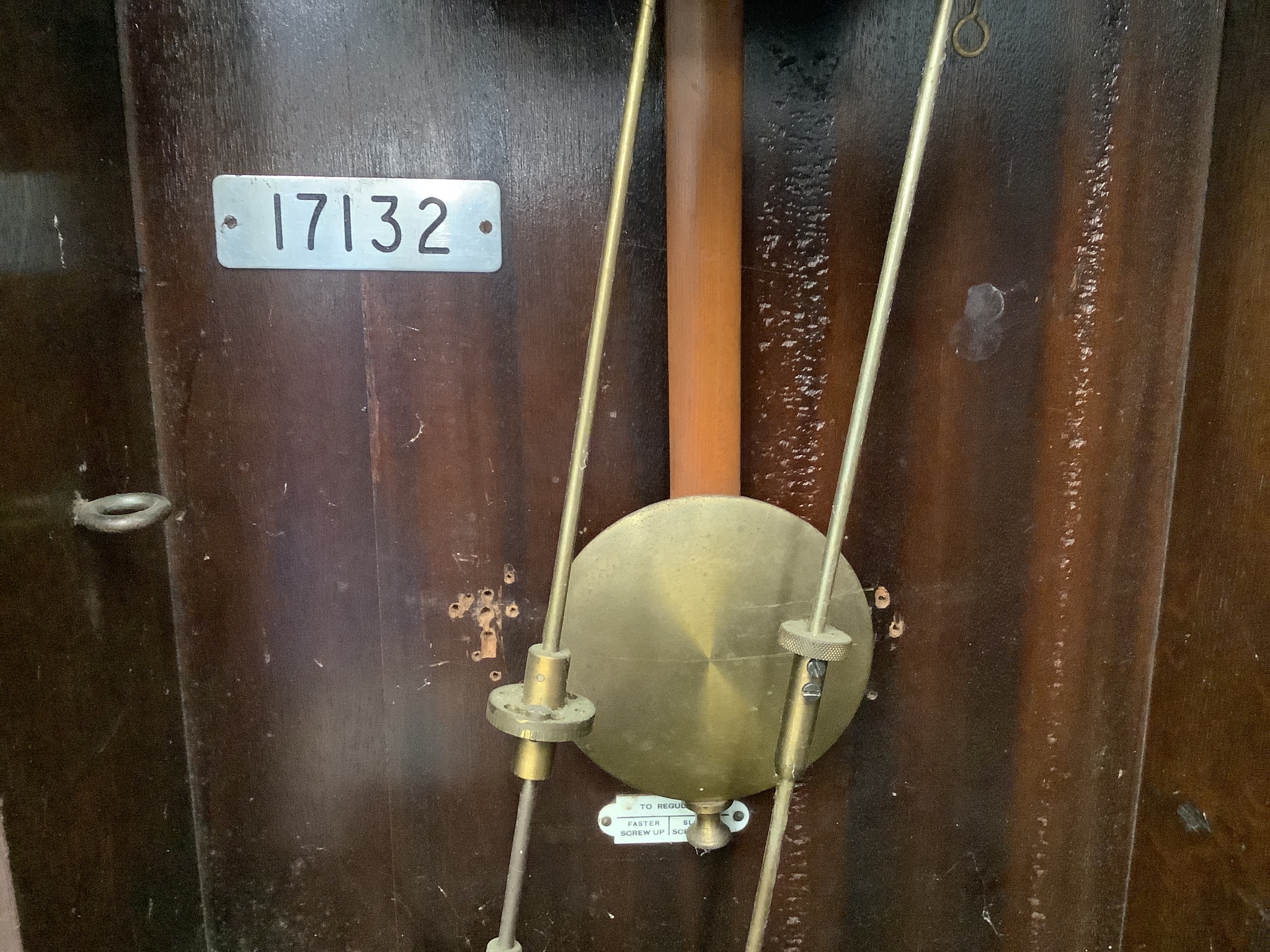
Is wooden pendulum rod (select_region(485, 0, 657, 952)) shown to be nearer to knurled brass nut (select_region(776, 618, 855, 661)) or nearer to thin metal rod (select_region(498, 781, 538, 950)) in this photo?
thin metal rod (select_region(498, 781, 538, 950))

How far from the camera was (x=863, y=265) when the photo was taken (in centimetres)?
63

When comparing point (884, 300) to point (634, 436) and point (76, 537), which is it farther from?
point (76, 537)

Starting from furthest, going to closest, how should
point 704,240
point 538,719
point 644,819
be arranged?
1. point 644,819
2. point 704,240
3. point 538,719

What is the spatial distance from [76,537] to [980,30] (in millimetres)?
777

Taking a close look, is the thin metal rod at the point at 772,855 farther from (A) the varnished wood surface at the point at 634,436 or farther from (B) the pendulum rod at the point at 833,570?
(A) the varnished wood surface at the point at 634,436

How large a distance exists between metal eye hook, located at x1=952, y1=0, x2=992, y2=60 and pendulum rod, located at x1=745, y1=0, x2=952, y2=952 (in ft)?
0.29

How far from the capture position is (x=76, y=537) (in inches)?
21.0

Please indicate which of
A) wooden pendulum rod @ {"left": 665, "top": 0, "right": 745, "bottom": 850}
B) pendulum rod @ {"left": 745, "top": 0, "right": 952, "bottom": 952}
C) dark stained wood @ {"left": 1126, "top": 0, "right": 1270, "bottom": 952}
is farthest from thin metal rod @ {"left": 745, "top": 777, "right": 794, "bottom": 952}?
dark stained wood @ {"left": 1126, "top": 0, "right": 1270, "bottom": 952}

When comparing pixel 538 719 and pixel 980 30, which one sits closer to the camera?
pixel 538 719

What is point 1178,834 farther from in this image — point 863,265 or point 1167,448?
point 863,265

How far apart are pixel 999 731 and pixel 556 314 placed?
0.56 m

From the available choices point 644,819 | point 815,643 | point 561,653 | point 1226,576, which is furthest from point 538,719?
point 1226,576

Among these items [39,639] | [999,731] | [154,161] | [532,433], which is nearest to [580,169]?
[532,433]

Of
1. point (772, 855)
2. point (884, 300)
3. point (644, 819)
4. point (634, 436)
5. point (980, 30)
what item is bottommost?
point (644, 819)
